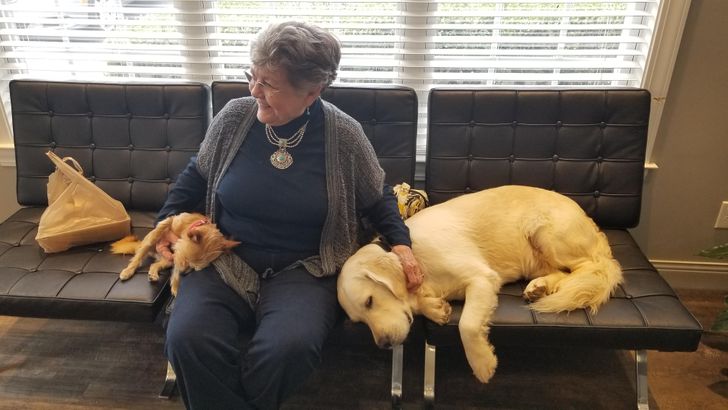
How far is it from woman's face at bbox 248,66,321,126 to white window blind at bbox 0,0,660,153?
2.51 ft

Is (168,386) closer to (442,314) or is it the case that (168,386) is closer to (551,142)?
(442,314)

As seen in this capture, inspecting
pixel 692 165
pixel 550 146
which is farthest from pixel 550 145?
pixel 692 165

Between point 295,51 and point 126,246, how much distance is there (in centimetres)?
104

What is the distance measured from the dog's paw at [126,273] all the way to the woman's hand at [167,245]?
0.37 ft

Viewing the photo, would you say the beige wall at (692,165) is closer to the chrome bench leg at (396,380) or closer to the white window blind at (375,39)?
the white window blind at (375,39)

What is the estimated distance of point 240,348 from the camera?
1606 millimetres

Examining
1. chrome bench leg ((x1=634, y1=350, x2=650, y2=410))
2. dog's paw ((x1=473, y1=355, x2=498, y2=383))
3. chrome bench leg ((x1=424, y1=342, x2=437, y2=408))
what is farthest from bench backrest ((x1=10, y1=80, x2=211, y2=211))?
chrome bench leg ((x1=634, y1=350, x2=650, y2=410))

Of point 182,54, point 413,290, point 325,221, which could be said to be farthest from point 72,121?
point 413,290

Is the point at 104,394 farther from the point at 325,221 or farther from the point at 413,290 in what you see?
the point at 413,290

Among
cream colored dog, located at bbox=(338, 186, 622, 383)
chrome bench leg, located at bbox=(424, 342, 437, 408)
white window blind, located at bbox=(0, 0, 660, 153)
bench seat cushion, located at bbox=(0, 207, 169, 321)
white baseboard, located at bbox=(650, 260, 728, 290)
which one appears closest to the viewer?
cream colored dog, located at bbox=(338, 186, 622, 383)

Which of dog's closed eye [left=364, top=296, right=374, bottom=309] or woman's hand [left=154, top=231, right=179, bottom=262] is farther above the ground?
woman's hand [left=154, top=231, right=179, bottom=262]

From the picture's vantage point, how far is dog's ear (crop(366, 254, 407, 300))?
1551mm

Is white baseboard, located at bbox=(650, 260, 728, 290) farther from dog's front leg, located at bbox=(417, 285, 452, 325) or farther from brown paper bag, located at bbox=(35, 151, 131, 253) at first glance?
brown paper bag, located at bbox=(35, 151, 131, 253)

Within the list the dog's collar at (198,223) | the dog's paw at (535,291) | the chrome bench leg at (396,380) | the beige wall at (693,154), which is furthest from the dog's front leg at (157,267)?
the beige wall at (693,154)
